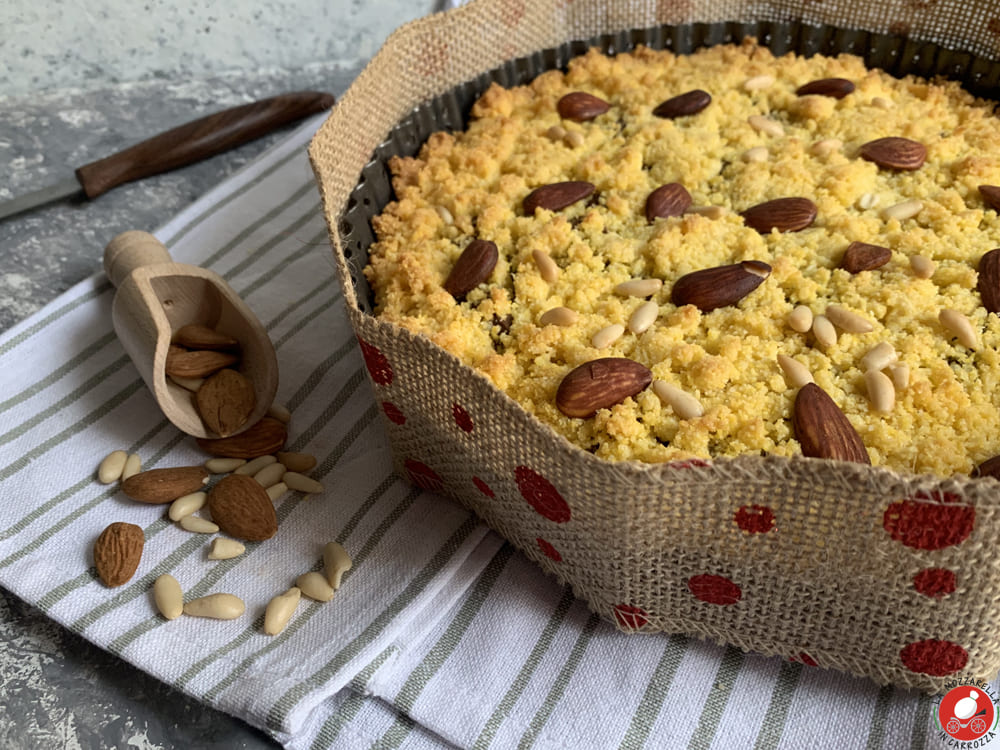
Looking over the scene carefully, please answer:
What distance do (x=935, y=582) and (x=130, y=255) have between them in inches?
45.4

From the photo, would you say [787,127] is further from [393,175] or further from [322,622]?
[322,622]

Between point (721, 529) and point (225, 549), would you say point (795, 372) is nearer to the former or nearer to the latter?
point (721, 529)

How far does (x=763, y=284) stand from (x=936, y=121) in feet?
1.55

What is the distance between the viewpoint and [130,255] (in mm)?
1349

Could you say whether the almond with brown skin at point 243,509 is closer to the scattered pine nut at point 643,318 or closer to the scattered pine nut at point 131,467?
the scattered pine nut at point 131,467

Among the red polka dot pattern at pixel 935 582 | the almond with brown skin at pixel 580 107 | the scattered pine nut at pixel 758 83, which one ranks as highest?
the scattered pine nut at pixel 758 83

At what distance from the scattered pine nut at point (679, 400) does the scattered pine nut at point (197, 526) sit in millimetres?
576

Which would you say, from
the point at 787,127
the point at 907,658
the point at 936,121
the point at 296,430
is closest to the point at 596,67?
the point at 787,127

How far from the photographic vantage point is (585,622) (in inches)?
40.5

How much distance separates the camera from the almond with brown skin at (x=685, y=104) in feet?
4.38

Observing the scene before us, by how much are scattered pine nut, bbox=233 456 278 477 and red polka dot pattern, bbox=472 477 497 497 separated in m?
0.33

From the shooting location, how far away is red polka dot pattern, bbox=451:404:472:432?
92 centimetres

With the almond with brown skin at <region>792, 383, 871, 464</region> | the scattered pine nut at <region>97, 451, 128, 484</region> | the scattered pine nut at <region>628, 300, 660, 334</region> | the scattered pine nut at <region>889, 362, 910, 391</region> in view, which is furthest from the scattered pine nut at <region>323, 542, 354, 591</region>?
the scattered pine nut at <region>889, 362, 910, 391</region>

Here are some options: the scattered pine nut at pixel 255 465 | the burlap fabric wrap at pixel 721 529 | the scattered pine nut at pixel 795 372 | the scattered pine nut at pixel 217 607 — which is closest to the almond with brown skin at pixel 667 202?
the scattered pine nut at pixel 795 372
